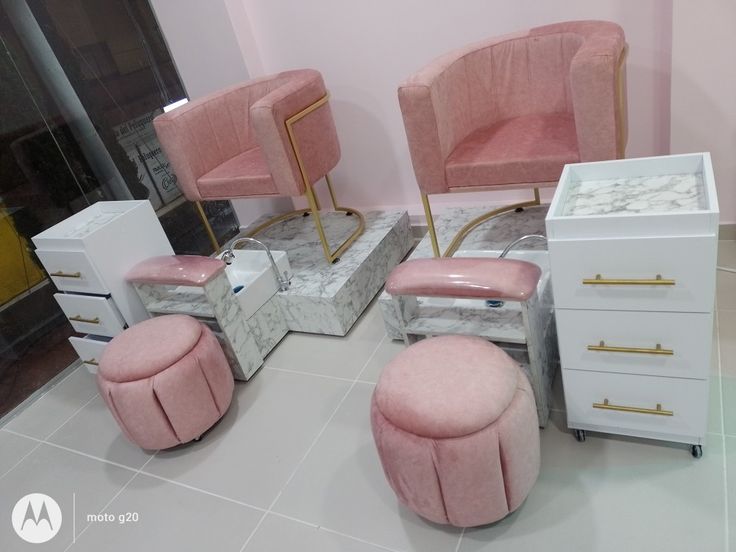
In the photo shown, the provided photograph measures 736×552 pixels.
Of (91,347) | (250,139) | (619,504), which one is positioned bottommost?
(619,504)

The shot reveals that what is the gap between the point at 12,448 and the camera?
2217 mm

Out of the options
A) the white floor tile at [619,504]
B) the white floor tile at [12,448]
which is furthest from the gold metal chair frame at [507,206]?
the white floor tile at [12,448]

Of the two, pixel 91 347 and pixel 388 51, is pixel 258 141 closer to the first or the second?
pixel 388 51

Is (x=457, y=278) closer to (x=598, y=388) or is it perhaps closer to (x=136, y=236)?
(x=598, y=388)

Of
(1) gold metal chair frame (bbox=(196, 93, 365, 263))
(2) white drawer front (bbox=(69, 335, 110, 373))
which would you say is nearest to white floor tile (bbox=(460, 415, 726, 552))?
(1) gold metal chair frame (bbox=(196, 93, 365, 263))

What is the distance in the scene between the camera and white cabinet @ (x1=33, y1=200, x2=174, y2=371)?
207 centimetres

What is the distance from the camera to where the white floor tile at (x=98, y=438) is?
2.01m

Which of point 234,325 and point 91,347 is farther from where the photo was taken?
point 91,347

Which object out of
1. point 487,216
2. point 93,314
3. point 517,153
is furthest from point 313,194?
point 93,314

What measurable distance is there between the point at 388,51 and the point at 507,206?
924 mm

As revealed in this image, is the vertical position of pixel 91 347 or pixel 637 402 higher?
pixel 91 347

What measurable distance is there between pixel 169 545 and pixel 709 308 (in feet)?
5.17

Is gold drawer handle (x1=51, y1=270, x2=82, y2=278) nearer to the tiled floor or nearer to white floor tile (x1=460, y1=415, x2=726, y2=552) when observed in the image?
the tiled floor

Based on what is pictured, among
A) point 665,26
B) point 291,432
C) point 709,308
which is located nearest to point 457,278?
point 709,308
